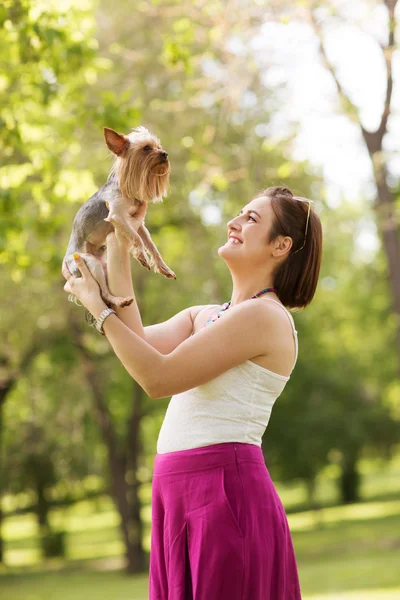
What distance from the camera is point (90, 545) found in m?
33.5

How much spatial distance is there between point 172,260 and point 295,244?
15004 millimetres

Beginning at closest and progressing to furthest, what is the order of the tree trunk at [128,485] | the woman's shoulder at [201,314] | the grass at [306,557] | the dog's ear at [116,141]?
1. the dog's ear at [116,141]
2. the woman's shoulder at [201,314]
3. the grass at [306,557]
4. the tree trunk at [128,485]

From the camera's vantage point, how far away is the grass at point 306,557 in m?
18.7

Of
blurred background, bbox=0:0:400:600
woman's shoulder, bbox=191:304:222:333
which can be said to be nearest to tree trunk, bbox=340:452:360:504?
blurred background, bbox=0:0:400:600

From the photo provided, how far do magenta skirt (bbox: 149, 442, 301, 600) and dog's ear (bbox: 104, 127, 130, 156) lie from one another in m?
0.99

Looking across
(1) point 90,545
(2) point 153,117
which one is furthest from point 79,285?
(1) point 90,545

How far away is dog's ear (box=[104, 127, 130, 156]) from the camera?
2.57 metres

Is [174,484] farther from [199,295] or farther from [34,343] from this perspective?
[34,343]

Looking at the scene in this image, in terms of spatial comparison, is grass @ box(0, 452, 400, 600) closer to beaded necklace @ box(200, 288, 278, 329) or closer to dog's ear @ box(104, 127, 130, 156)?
beaded necklace @ box(200, 288, 278, 329)

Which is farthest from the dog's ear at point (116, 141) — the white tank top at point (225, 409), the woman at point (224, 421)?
the white tank top at point (225, 409)

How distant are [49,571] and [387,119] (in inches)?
758

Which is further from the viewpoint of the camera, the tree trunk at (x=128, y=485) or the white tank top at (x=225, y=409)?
the tree trunk at (x=128, y=485)

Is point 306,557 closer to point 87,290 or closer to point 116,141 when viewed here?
point 87,290

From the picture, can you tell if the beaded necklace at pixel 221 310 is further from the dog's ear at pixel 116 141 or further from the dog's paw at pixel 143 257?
the dog's ear at pixel 116 141
